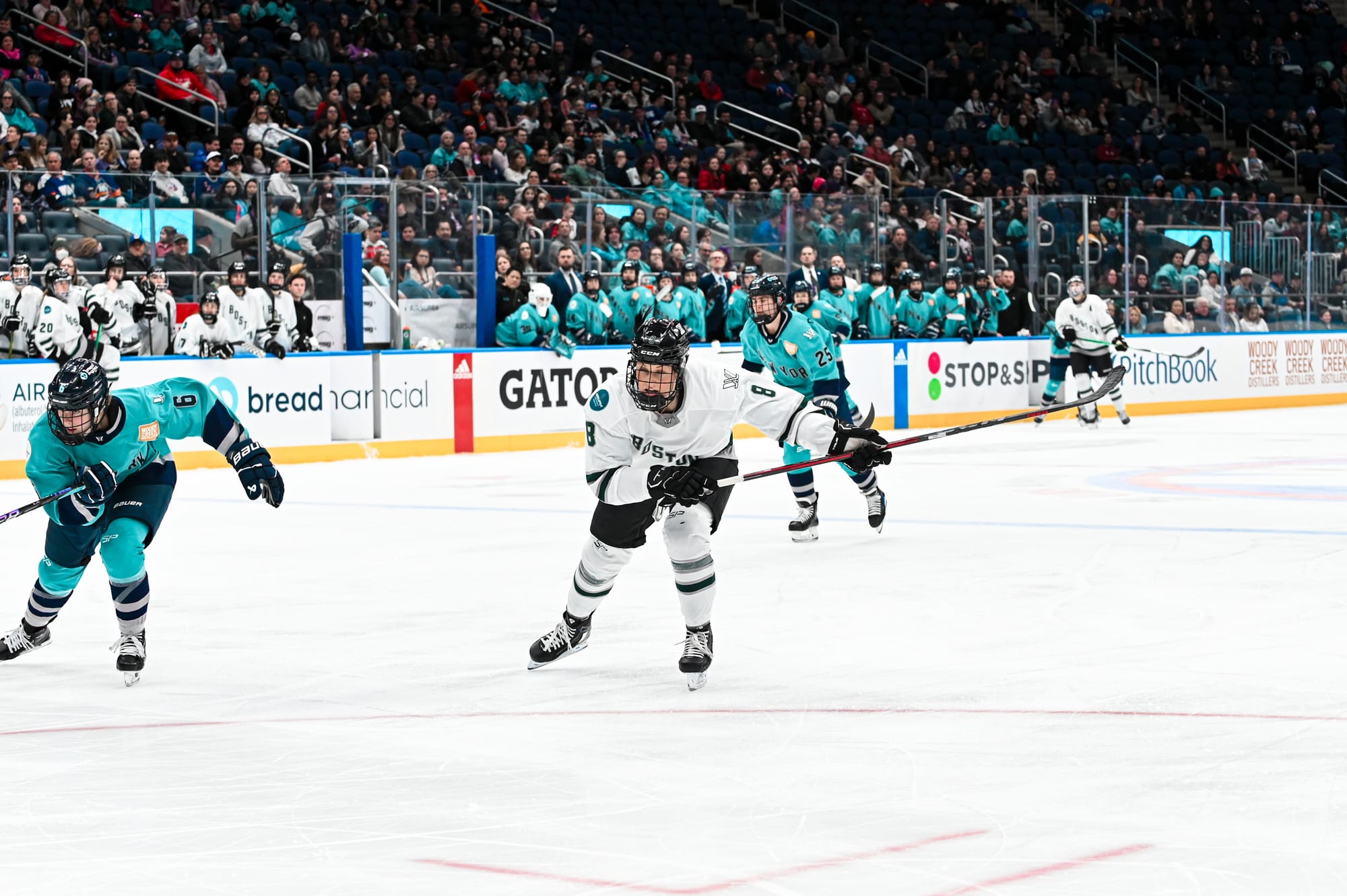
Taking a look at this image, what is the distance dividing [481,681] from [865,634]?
163 centimetres

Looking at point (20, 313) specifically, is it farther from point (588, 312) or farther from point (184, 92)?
point (588, 312)

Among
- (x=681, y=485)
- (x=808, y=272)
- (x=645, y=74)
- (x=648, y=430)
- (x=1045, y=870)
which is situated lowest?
(x=1045, y=870)

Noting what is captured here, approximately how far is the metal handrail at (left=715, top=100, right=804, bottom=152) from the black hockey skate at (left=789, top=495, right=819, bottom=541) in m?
14.9

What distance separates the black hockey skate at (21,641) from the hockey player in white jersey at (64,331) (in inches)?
321

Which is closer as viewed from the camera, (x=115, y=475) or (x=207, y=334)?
(x=115, y=475)

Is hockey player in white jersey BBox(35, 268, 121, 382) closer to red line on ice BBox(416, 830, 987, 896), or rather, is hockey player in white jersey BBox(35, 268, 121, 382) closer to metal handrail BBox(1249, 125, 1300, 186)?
red line on ice BBox(416, 830, 987, 896)

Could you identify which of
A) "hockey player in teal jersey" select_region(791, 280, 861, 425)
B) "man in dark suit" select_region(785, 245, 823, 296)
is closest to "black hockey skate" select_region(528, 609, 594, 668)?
"hockey player in teal jersey" select_region(791, 280, 861, 425)

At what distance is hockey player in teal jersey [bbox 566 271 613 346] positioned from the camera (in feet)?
58.2

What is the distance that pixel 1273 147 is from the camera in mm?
30234

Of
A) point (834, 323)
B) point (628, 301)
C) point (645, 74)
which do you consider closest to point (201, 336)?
point (628, 301)

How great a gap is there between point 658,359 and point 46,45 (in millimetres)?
14668

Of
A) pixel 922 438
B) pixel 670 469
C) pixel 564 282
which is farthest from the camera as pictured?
pixel 564 282

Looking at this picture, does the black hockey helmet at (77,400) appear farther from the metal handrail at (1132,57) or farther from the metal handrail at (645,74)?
the metal handrail at (1132,57)

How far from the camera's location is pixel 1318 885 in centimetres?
381
